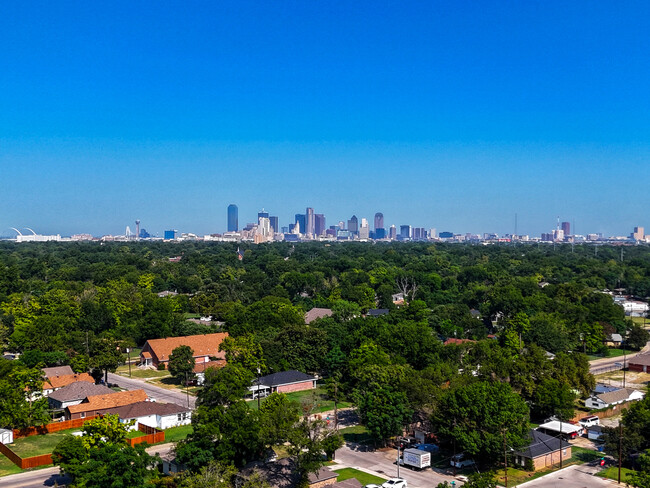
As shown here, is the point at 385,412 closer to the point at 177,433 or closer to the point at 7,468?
the point at 177,433

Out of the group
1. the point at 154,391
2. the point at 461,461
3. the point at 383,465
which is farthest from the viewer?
the point at 154,391

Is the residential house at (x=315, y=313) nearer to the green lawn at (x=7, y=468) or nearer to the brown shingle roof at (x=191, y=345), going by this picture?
the brown shingle roof at (x=191, y=345)

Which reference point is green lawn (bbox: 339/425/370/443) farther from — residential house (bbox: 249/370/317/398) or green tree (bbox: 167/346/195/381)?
green tree (bbox: 167/346/195/381)

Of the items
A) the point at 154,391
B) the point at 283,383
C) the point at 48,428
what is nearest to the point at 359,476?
the point at 283,383

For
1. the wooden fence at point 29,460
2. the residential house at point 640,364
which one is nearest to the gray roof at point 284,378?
the wooden fence at point 29,460

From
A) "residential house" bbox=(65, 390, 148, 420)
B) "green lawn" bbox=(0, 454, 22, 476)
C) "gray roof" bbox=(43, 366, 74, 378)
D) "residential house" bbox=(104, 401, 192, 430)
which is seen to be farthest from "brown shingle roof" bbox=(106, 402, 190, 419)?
"gray roof" bbox=(43, 366, 74, 378)

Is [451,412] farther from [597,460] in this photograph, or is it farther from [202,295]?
[202,295]

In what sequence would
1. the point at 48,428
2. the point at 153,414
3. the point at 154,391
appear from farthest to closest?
1. the point at 154,391
2. the point at 153,414
3. the point at 48,428

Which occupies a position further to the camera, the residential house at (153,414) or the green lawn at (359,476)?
the residential house at (153,414)
